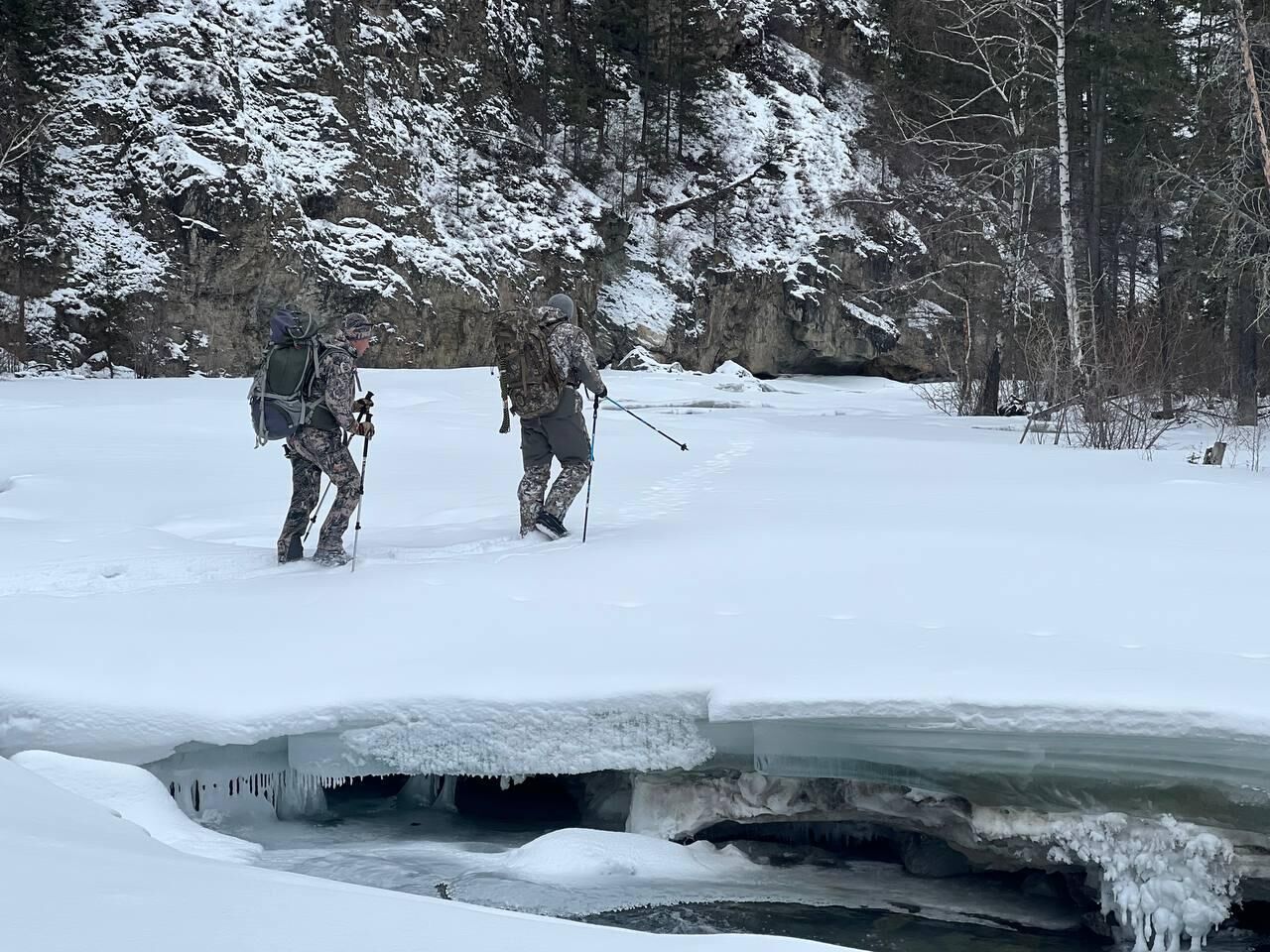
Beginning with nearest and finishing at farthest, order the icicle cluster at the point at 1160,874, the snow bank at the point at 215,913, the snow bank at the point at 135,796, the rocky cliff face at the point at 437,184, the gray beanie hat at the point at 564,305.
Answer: the snow bank at the point at 215,913 → the icicle cluster at the point at 1160,874 → the snow bank at the point at 135,796 → the gray beanie hat at the point at 564,305 → the rocky cliff face at the point at 437,184

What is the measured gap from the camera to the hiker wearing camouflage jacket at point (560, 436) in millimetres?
7242

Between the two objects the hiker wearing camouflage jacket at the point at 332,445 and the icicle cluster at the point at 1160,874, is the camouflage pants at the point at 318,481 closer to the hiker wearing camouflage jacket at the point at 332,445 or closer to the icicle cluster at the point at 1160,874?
the hiker wearing camouflage jacket at the point at 332,445

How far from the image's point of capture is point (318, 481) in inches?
Result: 274

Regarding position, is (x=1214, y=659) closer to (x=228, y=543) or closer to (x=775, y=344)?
(x=228, y=543)

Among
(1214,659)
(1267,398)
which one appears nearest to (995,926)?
(1214,659)

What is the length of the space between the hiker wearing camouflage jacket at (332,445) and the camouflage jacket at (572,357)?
1172 mm

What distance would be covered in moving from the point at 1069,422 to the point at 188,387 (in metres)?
12.4

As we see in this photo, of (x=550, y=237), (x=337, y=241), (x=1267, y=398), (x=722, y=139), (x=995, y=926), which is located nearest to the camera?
(x=995, y=926)

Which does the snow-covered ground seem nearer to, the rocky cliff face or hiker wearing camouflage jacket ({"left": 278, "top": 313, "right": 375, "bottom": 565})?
hiker wearing camouflage jacket ({"left": 278, "top": 313, "right": 375, "bottom": 565})

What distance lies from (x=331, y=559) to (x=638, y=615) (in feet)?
7.36

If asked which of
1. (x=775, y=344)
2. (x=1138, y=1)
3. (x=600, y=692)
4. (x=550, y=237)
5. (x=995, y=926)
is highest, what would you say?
(x=1138, y=1)

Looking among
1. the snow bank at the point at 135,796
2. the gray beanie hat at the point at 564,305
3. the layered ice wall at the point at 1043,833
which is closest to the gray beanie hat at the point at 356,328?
the gray beanie hat at the point at 564,305

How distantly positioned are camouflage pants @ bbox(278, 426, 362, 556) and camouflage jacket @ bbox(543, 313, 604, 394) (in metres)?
1.40

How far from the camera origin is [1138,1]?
22.0 m
